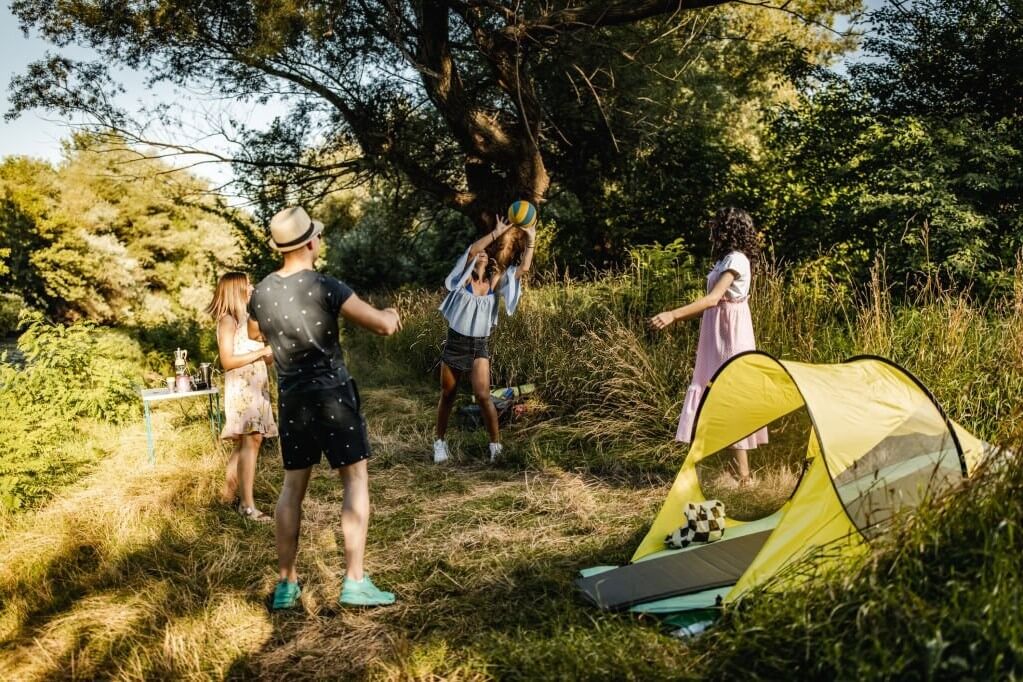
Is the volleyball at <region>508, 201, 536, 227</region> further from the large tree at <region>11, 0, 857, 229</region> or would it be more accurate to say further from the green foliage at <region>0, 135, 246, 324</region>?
the green foliage at <region>0, 135, 246, 324</region>

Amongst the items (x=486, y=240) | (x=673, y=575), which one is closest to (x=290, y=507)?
(x=673, y=575)

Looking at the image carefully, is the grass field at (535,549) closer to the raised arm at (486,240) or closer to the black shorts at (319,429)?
the black shorts at (319,429)

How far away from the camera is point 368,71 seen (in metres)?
10.5

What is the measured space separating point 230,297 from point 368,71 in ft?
23.8

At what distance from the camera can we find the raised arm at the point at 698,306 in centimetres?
401

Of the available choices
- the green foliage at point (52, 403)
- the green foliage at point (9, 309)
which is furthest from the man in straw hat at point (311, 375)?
the green foliage at point (9, 309)

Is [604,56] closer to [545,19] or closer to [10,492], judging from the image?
[545,19]

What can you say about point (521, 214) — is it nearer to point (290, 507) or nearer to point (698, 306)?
point (698, 306)

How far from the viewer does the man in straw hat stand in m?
2.98

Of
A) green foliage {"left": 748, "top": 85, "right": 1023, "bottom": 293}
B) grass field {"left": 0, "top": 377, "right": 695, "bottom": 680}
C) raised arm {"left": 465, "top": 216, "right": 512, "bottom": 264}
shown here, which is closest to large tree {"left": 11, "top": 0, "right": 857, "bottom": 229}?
green foliage {"left": 748, "top": 85, "right": 1023, "bottom": 293}

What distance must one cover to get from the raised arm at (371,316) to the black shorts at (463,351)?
238 centimetres

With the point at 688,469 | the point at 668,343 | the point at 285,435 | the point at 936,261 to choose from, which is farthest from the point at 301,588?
the point at 936,261

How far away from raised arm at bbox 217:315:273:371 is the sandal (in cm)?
94

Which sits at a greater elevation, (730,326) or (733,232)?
(733,232)
